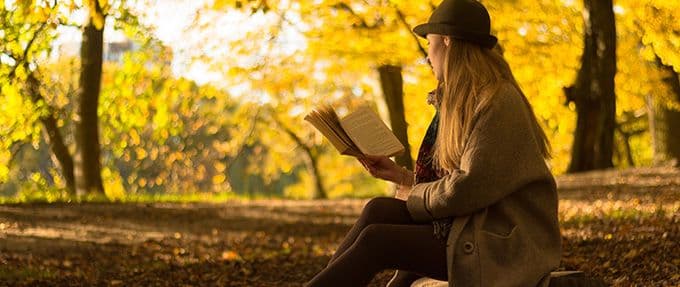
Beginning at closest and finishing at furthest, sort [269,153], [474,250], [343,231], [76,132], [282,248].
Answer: [474,250] < [282,248] < [343,231] < [76,132] < [269,153]

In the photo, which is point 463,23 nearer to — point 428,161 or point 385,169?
point 428,161

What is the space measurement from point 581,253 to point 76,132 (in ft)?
29.4

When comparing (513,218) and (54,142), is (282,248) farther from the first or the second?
(54,142)

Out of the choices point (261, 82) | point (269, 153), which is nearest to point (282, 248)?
point (261, 82)

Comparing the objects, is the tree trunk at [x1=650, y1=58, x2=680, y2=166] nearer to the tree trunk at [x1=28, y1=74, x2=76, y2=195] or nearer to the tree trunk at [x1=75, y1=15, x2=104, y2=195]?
the tree trunk at [x1=75, y1=15, x2=104, y2=195]

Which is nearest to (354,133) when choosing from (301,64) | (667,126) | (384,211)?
(384,211)

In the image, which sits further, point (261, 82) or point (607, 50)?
point (261, 82)

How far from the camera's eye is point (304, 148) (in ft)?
95.8

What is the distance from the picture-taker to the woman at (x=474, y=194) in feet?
11.1

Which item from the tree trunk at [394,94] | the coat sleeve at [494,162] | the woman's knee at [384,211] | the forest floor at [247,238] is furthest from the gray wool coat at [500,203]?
the tree trunk at [394,94]

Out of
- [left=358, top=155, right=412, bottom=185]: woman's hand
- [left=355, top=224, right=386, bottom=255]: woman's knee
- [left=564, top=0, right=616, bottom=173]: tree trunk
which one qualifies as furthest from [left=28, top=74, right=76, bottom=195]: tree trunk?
[left=355, top=224, right=386, bottom=255]: woman's knee

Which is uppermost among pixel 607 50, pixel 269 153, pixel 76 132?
pixel 607 50

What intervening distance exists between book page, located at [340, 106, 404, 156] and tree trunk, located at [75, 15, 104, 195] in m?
10.7

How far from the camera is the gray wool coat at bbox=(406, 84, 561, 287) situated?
3369 millimetres
